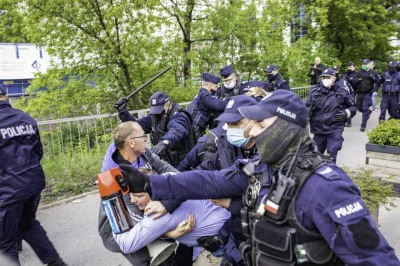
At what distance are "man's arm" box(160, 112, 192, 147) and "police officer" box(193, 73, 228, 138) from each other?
1.34 metres

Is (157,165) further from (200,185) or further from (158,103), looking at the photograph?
(158,103)

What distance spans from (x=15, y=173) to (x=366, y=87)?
33.8ft

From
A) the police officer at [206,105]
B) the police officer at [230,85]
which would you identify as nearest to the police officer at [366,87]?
the police officer at [230,85]

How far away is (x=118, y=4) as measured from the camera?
908 cm

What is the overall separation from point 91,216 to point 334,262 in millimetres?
4325

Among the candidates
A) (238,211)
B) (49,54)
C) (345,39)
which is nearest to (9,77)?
(49,54)

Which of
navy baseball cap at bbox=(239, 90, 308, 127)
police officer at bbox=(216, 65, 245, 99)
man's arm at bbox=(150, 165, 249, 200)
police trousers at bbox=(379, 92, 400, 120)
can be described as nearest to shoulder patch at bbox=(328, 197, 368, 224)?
navy baseball cap at bbox=(239, 90, 308, 127)

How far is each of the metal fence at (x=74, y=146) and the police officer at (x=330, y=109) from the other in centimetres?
364

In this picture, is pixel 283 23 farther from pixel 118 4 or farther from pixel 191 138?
pixel 191 138

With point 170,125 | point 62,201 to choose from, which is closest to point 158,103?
point 170,125

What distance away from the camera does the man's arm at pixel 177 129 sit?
13.6ft

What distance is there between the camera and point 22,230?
11.9 feet

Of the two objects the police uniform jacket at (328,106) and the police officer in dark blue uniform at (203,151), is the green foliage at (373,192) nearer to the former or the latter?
the police officer in dark blue uniform at (203,151)

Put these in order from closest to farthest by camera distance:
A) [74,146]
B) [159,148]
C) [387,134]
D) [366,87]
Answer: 1. [159,148]
2. [387,134]
3. [74,146]
4. [366,87]
